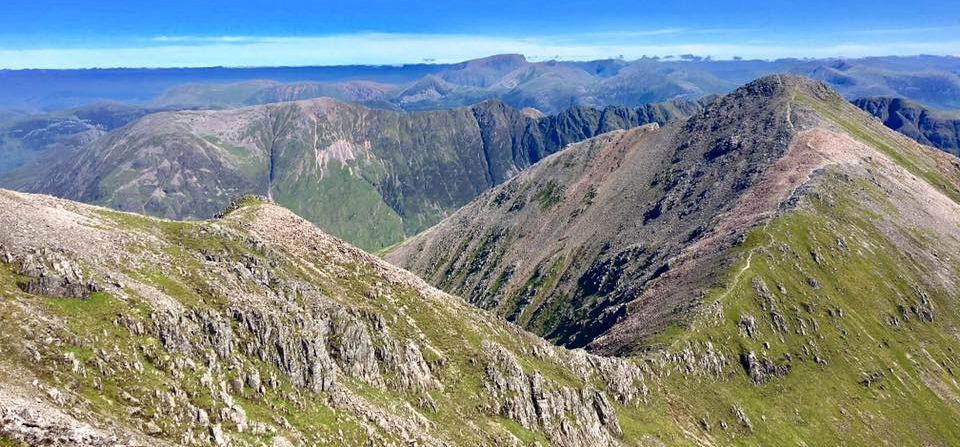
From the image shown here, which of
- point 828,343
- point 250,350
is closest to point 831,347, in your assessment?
point 828,343

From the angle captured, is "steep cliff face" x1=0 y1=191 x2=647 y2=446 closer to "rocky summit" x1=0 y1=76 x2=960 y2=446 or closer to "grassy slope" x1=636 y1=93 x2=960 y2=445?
"rocky summit" x1=0 y1=76 x2=960 y2=446

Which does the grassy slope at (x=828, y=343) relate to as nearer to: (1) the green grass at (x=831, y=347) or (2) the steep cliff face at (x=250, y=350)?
(1) the green grass at (x=831, y=347)

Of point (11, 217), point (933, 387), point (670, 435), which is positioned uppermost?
point (11, 217)

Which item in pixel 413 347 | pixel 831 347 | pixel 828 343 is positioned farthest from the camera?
pixel 828 343

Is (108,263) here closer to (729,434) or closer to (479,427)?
(479,427)

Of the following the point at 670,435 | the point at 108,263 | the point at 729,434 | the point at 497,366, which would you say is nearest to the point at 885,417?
the point at 729,434

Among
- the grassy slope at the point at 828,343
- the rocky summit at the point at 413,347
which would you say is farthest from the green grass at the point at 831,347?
the rocky summit at the point at 413,347

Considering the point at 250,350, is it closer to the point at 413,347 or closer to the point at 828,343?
the point at 413,347

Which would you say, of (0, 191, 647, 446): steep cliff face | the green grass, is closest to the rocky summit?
(0, 191, 647, 446): steep cliff face

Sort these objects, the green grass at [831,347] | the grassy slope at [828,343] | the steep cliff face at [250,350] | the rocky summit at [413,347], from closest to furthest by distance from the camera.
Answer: the steep cliff face at [250,350] → the rocky summit at [413,347] → the grassy slope at [828,343] → the green grass at [831,347]
